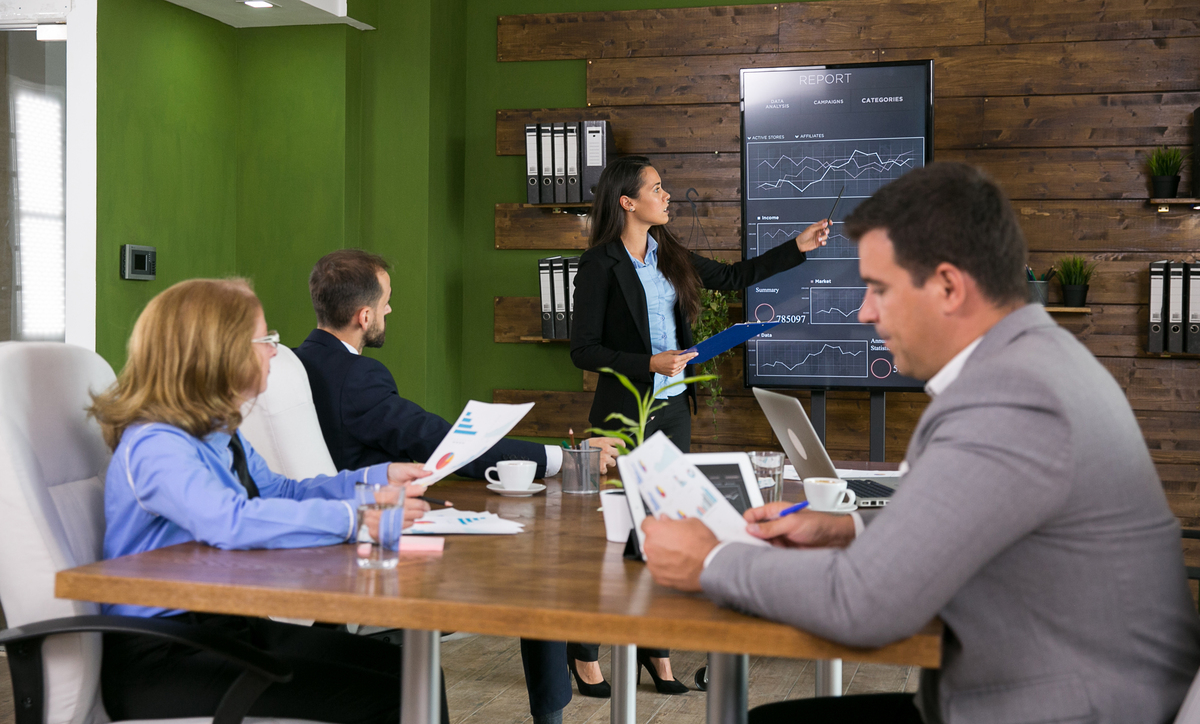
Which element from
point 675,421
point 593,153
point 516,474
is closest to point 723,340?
point 675,421

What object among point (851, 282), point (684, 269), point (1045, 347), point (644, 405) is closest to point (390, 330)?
point (684, 269)

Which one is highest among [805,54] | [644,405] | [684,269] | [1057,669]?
[805,54]

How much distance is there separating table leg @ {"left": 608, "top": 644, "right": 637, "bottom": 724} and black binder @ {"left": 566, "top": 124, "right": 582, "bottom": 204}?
2550 millimetres

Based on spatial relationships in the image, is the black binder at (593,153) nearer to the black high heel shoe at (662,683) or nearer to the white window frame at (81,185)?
the white window frame at (81,185)

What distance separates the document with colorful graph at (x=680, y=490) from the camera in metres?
1.23

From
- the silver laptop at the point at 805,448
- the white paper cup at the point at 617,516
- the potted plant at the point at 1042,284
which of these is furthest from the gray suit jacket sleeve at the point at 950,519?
the potted plant at the point at 1042,284

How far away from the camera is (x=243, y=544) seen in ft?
4.68

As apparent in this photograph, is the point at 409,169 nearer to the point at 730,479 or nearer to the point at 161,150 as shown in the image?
the point at 161,150

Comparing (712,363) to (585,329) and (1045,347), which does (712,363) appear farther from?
(1045,347)

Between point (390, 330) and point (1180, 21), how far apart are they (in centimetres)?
349

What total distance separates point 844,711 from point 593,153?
3.11m

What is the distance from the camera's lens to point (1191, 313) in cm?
385

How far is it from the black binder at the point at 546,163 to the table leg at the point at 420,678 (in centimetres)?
313

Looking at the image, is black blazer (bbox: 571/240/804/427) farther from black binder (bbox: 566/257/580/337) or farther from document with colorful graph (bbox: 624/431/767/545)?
document with colorful graph (bbox: 624/431/767/545)
